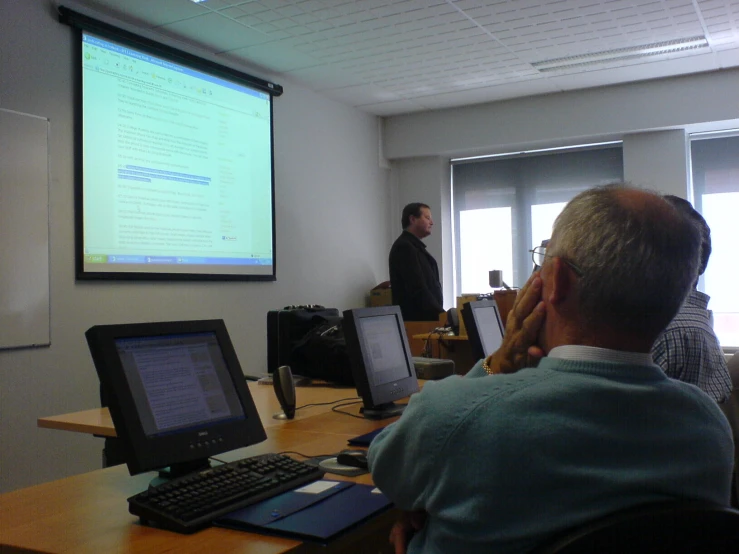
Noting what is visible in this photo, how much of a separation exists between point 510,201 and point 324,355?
394cm

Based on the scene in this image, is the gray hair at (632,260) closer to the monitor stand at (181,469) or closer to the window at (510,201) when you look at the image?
the monitor stand at (181,469)

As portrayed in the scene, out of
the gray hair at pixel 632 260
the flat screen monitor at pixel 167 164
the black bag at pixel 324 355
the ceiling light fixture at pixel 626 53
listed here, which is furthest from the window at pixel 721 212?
the gray hair at pixel 632 260

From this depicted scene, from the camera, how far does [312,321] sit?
3279 mm

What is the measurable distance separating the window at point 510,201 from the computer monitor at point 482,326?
10.2 feet

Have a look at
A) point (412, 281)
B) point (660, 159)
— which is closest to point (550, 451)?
point (412, 281)

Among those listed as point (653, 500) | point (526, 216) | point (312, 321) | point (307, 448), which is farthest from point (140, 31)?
point (653, 500)

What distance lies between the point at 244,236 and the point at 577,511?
164 inches

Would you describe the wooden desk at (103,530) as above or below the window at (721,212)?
below

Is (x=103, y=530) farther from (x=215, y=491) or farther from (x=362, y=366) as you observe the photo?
(x=362, y=366)

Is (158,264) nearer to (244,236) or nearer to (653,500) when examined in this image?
(244,236)

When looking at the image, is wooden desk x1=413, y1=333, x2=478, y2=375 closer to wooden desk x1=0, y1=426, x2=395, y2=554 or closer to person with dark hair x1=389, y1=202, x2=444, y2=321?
person with dark hair x1=389, y1=202, x2=444, y2=321

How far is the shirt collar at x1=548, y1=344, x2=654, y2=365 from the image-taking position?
966mm

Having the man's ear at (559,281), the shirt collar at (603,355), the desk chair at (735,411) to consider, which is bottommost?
the desk chair at (735,411)

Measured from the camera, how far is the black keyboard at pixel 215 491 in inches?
49.1
